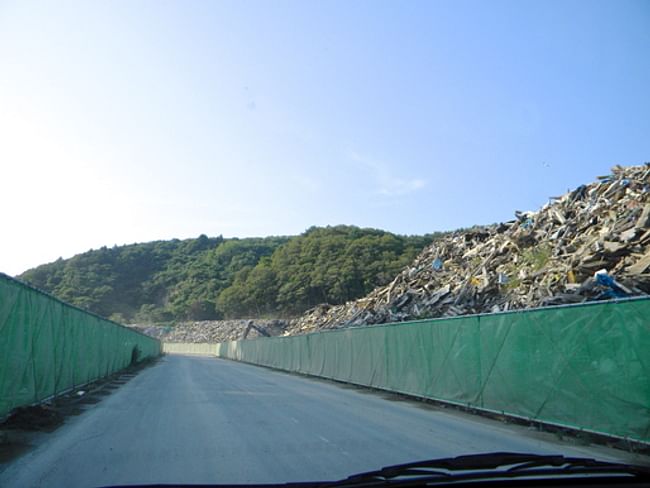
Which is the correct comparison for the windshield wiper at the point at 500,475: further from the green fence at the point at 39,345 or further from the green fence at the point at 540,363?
the green fence at the point at 39,345

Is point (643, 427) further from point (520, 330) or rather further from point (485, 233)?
point (485, 233)

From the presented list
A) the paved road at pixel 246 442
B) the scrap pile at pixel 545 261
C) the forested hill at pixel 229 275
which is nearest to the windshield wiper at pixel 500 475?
the paved road at pixel 246 442

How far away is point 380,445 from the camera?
8312 millimetres

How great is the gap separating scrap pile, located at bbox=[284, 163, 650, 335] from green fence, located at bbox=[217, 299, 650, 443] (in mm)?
3647

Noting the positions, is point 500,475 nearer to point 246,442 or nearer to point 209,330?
point 246,442

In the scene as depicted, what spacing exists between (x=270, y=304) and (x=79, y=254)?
176 feet

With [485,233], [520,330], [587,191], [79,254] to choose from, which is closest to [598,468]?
[520,330]

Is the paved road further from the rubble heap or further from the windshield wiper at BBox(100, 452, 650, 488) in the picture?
the rubble heap

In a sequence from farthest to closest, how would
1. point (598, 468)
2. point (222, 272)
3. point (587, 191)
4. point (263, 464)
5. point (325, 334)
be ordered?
point (222, 272) < point (325, 334) < point (587, 191) < point (263, 464) < point (598, 468)

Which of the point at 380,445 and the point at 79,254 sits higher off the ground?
the point at 79,254

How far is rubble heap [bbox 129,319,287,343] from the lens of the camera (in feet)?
244

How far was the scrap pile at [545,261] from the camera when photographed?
15906mm

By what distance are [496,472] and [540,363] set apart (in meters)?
7.44

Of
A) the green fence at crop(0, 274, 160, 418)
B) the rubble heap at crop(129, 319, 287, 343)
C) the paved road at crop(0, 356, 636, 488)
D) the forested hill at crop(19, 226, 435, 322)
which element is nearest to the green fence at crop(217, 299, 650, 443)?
the paved road at crop(0, 356, 636, 488)
